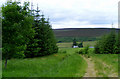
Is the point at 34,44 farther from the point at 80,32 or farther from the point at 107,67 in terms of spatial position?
the point at 107,67

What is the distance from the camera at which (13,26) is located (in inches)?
294

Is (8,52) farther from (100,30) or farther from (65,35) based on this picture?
(100,30)

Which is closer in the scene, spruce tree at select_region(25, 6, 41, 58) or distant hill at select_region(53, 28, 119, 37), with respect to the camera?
distant hill at select_region(53, 28, 119, 37)

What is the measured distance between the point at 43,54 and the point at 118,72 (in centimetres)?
1176

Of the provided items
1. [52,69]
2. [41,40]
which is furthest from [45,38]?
[52,69]

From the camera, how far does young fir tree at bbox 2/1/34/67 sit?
7.59 metres

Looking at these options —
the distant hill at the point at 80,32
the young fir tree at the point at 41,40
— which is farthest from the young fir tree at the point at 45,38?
the distant hill at the point at 80,32

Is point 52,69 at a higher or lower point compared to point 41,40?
lower

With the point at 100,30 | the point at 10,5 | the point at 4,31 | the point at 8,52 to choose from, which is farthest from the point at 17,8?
the point at 100,30

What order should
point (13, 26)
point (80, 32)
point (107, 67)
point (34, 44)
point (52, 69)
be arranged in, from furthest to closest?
point (34, 44) → point (13, 26) → point (52, 69) → point (80, 32) → point (107, 67)

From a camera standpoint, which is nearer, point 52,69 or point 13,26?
point 52,69

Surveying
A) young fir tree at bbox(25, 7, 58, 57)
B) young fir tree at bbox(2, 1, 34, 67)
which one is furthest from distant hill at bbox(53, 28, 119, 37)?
young fir tree at bbox(25, 7, 58, 57)

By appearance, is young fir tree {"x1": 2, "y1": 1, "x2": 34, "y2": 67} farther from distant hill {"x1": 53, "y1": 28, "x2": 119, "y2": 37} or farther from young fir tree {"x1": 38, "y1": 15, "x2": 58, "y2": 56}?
young fir tree {"x1": 38, "y1": 15, "x2": 58, "y2": 56}

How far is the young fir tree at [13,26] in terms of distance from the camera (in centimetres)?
759
